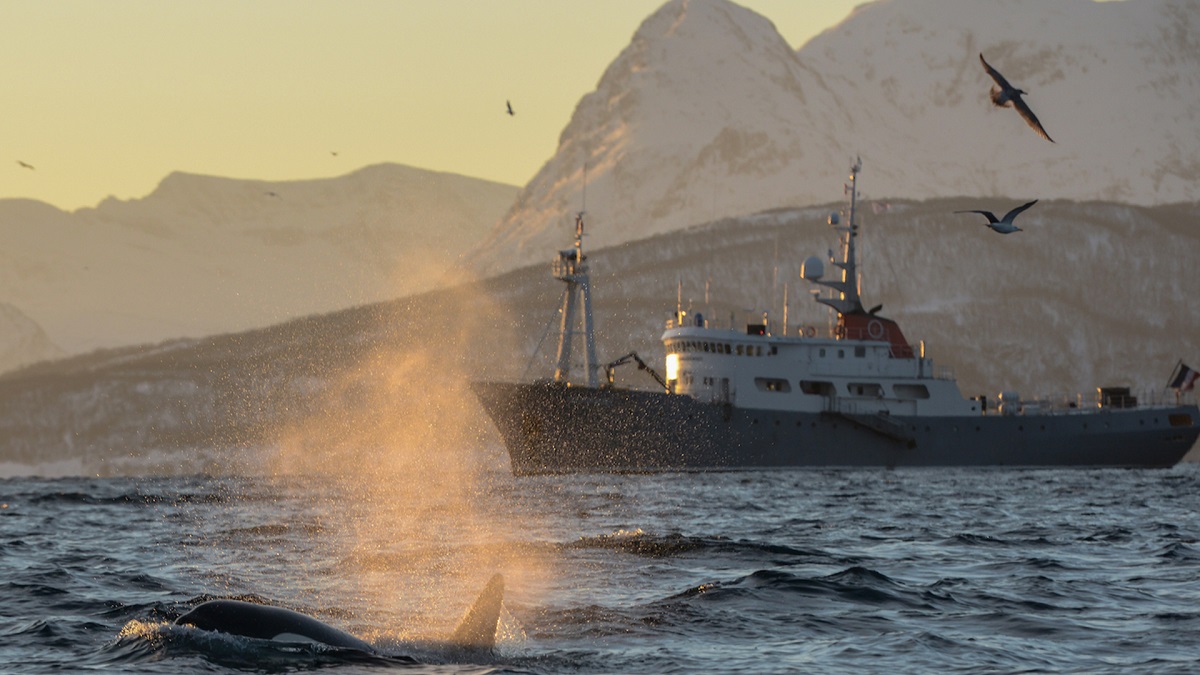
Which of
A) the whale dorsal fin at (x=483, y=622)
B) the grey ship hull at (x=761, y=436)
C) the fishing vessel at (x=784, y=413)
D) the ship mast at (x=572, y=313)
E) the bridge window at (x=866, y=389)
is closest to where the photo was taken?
the whale dorsal fin at (x=483, y=622)

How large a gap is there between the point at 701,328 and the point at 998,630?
7088cm

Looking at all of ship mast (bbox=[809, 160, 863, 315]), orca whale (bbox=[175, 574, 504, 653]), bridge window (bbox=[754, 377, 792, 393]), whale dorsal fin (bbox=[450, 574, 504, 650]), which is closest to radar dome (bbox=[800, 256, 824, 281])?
ship mast (bbox=[809, 160, 863, 315])

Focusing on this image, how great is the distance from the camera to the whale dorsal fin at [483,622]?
22.1 m

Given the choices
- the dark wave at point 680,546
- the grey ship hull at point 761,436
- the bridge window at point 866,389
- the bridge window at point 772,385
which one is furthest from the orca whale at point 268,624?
the bridge window at point 866,389

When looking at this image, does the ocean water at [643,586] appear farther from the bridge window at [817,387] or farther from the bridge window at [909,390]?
the bridge window at [909,390]

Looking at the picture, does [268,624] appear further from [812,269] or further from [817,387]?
[812,269]

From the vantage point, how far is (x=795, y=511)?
167 ft

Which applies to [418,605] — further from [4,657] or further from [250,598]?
[4,657]

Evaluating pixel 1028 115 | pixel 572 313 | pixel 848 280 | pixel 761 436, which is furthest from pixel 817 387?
pixel 1028 115

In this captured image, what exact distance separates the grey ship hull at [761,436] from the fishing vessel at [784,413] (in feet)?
0.26

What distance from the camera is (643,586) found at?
94.5 ft

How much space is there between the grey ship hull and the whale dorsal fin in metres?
68.4

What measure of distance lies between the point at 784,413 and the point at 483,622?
72468 mm

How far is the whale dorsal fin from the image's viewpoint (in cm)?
2209
